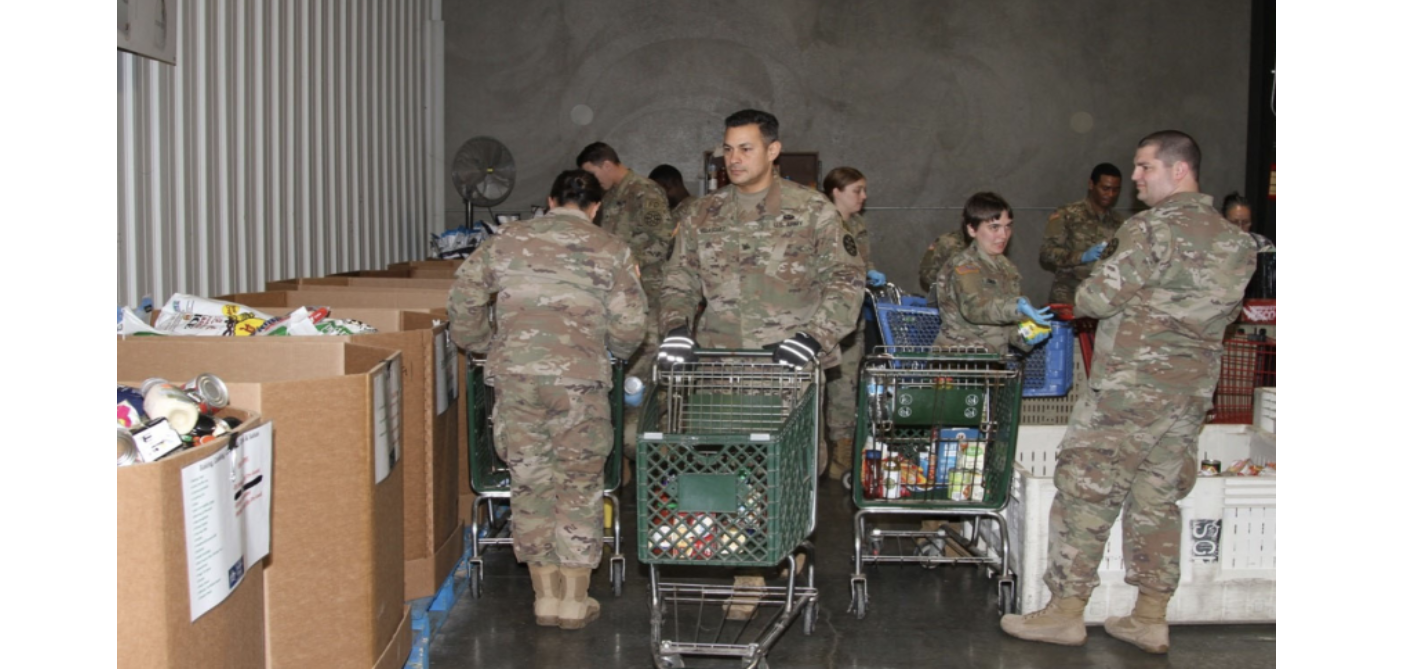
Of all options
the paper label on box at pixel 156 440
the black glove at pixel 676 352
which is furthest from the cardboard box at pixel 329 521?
the black glove at pixel 676 352

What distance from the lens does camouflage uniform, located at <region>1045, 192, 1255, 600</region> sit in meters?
3.88

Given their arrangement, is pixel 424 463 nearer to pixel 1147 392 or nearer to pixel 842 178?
pixel 1147 392

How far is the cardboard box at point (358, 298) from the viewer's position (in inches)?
211

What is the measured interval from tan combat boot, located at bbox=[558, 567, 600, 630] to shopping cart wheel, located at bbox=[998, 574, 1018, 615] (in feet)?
5.14

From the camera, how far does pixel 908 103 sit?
11258mm

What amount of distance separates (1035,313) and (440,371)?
237 cm

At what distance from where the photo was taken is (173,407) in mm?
2463

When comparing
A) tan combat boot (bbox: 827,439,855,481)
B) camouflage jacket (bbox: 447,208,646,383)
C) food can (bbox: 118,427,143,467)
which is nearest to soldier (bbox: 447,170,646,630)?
camouflage jacket (bbox: 447,208,646,383)

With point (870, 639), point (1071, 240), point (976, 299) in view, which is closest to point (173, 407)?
point (870, 639)

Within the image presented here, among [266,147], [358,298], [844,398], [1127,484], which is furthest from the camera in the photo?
[844,398]

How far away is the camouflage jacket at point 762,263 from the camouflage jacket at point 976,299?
3.42 ft

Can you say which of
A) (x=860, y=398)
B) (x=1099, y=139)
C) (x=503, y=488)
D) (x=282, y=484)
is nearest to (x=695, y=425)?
(x=860, y=398)

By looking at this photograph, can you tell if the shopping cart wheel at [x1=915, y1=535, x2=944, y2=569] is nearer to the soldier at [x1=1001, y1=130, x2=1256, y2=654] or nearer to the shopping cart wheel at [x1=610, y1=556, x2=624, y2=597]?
the soldier at [x1=1001, y1=130, x2=1256, y2=654]

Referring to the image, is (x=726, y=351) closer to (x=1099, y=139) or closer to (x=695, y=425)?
(x=695, y=425)
